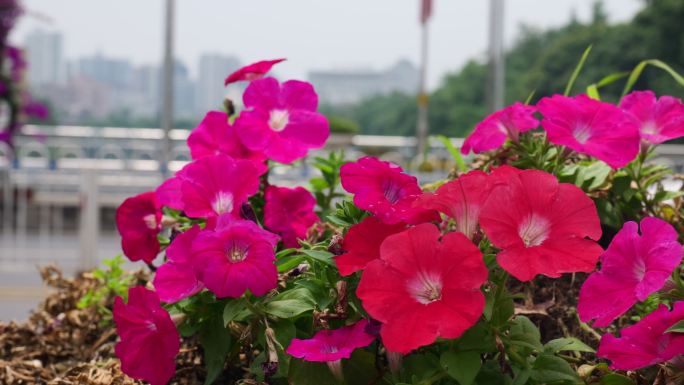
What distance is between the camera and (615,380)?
0.99 m

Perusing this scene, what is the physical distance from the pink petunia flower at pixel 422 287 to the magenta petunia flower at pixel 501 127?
→ 0.44 m

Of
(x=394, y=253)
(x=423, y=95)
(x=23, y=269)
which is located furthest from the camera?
(x=423, y=95)

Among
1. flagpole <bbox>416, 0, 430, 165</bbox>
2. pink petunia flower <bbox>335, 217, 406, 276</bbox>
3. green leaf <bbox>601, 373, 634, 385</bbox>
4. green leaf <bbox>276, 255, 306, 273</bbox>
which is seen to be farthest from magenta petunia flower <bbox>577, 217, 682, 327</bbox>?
flagpole <bbox>416, 0, 430, 165</bbox>

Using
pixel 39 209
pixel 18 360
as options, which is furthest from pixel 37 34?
pixel 18 360

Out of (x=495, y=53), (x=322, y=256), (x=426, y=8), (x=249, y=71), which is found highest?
(x=426, y=8)

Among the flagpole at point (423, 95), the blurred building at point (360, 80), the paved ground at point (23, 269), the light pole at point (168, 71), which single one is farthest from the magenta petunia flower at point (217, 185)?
the blurred building at point (360, 80)

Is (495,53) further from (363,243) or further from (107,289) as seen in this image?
(363,243)

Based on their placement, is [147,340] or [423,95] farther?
[423,95]

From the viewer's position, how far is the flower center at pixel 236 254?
0.95 metres

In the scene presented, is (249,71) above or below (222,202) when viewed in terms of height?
above

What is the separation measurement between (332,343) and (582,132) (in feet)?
1.63

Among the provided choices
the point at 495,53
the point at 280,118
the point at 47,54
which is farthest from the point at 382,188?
the point at 47,54

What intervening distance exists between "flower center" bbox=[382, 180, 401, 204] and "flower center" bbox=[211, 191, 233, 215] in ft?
0.73

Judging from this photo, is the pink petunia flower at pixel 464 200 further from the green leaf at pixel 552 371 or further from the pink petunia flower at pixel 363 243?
the green leaf at pixel 552 371
